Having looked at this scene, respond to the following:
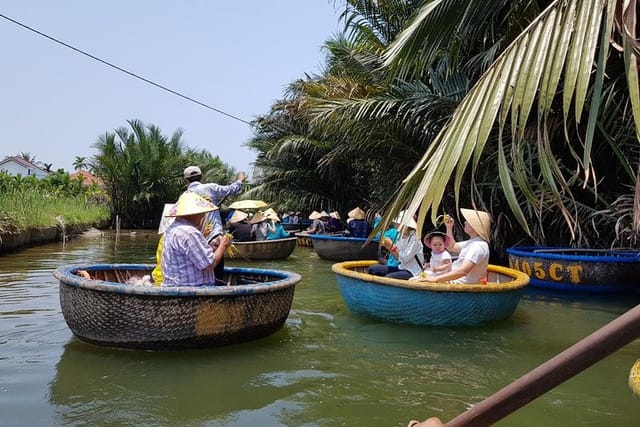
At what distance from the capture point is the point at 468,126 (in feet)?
8.09

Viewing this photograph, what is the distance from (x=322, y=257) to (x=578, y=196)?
233 inches

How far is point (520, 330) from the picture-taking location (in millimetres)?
6523

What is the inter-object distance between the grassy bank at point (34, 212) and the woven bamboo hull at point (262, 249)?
4.99 m

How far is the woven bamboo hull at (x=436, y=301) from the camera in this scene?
6.11 meters

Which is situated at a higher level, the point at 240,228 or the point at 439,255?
the point at 240,228

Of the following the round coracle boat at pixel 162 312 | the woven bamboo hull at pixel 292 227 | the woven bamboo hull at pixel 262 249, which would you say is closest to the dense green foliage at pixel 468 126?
the woven bamboo hull at pixel 292 227

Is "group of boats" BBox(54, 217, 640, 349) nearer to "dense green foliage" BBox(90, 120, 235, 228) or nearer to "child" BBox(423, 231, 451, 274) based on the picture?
"child" BBox(423, 231, 451, 274)

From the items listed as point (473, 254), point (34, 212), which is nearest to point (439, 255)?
point (473, 254)

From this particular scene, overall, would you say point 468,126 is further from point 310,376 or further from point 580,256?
point 580,256

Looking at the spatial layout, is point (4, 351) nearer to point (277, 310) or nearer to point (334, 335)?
point (277, 310)

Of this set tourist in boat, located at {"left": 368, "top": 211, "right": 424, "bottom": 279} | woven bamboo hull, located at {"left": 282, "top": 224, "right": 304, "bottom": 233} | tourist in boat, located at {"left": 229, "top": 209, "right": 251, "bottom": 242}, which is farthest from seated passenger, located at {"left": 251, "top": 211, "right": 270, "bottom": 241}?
woven bamboo hull, located at {"left": 282, "top": 224, "right": 304, "bottom": 233}

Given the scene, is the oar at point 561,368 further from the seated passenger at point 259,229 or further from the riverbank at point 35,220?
the riverbank at point 35,220

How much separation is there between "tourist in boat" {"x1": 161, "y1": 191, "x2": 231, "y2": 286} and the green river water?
675mm

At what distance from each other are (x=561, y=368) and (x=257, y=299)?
4.14 metres
